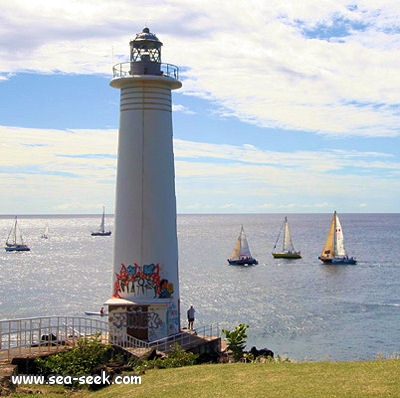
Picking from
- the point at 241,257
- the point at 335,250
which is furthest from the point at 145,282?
the point at 335,250

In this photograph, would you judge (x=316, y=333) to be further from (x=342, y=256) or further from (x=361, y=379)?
(x=342, y=256)

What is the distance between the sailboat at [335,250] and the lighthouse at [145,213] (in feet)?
277

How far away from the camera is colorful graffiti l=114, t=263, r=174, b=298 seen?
28453 mm

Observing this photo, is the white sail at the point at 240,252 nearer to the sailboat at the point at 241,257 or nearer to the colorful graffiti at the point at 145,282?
the sailboat at the point at 241,257

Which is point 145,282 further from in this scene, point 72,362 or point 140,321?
point 72,362

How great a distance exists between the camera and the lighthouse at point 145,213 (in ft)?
93.1

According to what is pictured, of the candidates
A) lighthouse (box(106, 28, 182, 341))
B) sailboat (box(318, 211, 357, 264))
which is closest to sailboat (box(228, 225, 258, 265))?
sailboat (box(318, 211, 357, 264))

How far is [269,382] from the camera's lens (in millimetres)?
15711

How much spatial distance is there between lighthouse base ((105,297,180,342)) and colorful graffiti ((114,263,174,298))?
433 millimetres

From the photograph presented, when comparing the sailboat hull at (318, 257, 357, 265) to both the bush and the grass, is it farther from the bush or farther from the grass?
the bush

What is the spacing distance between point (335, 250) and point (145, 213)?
89.5 m

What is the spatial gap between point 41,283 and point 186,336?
2508 inches

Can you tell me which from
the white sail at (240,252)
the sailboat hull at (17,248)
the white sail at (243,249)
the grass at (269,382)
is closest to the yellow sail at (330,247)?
the white sail at (243,249)

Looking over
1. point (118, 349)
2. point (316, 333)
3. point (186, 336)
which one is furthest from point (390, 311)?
point (118, 349)
